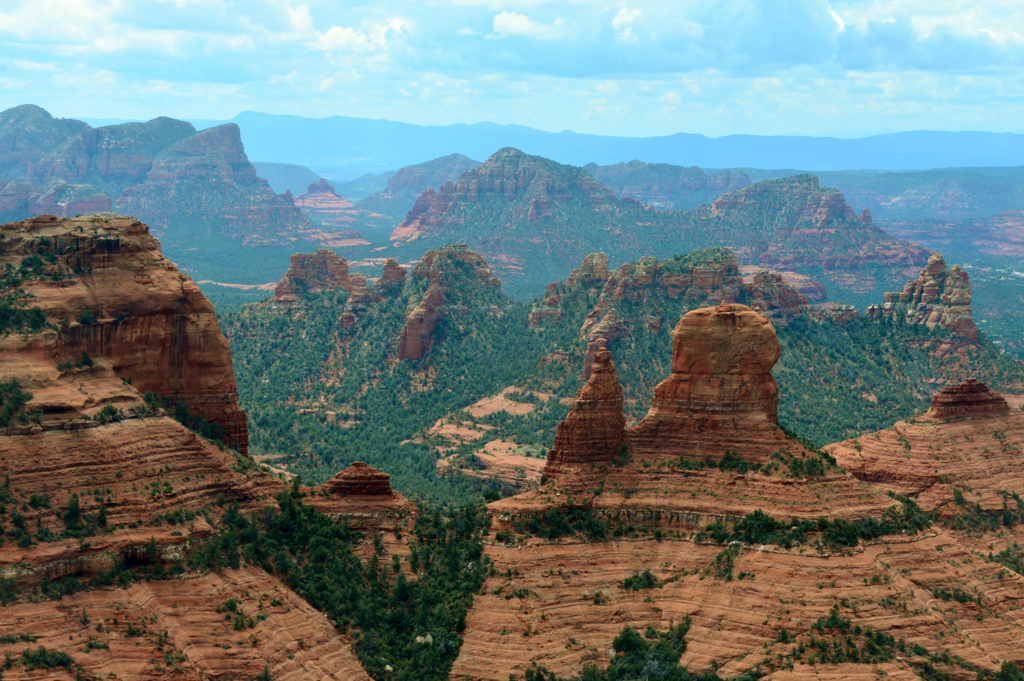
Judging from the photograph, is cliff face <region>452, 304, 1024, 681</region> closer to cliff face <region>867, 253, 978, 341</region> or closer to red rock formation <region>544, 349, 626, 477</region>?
red rock formation <region>544, 349, 626, 477</region>

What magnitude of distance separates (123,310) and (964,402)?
76.6 metres

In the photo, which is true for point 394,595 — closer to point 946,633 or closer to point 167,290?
point 167,290

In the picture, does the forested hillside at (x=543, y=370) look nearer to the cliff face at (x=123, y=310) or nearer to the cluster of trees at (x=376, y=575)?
the cluster of trees at (x=376, y=575)

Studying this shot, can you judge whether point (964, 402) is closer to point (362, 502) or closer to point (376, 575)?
point (362, 502)

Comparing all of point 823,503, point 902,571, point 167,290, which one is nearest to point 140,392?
point 167,290

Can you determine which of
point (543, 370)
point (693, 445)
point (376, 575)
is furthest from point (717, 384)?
point (543, 370)

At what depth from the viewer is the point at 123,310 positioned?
279 feet

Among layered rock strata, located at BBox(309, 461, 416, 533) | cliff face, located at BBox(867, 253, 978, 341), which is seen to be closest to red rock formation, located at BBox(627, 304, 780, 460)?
layered rock strata, located at BBox(309, 461, 416, 533)

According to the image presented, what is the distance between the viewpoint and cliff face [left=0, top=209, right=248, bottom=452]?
271 feet

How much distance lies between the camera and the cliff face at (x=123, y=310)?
82.5 meters

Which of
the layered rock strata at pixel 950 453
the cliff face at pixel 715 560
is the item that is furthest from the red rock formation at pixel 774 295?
the cliff face at pixel 715 560

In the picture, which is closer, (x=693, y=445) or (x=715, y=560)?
(x=715, y=560)

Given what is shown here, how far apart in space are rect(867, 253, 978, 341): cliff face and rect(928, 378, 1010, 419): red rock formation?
73792 mm

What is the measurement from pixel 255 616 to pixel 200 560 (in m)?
4.90
